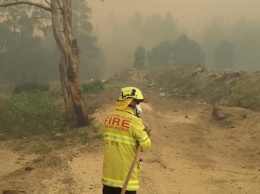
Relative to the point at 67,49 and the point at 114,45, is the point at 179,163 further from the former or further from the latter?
the point at 114,45

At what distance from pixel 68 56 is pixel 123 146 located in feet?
28.8

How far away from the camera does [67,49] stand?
13.1 m

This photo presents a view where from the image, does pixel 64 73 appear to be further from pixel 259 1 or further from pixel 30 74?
pixel 259 1

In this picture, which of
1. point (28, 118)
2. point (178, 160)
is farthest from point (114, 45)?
point (178, 160)

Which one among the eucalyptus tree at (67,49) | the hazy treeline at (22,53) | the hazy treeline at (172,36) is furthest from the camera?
the hazy treeline at (172,36)

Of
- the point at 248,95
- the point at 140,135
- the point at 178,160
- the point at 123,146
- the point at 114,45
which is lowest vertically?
the point at 114,45

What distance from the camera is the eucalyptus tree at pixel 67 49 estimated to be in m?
13.1

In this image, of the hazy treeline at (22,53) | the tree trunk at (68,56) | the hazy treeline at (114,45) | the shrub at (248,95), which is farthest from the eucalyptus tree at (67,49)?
the hazy treeline at (22,53)

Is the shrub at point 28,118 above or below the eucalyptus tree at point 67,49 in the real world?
below

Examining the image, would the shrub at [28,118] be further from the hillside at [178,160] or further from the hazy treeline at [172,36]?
the hazy treeline at [172,36]

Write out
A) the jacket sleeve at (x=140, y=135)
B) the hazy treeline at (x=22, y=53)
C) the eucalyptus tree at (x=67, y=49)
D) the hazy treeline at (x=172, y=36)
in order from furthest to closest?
the hazy treeline at (x=172, y=36) → the hazy treeline at (x=22, y=53) → the eucalyptus tree at (x=67, y=49) → the jacket sleeve at (x=140, y=135)

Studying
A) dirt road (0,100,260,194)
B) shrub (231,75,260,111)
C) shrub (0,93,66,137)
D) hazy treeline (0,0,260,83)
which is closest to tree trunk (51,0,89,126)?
shrub (0,93,66,137)

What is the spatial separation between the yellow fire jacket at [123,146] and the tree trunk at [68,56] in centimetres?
860

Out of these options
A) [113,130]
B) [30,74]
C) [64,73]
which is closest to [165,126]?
[64,73]
